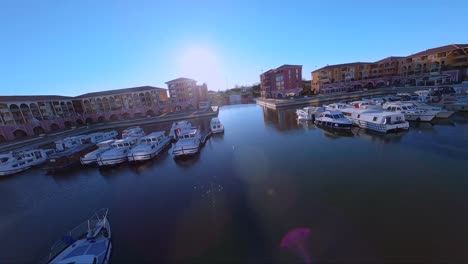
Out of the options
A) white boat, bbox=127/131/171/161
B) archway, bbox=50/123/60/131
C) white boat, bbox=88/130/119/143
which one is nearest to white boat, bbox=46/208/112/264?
white boat, bbox=127/131/171/161

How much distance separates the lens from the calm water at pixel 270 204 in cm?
750

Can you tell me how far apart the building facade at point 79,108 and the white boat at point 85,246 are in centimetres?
5475

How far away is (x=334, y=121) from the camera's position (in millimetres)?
24891

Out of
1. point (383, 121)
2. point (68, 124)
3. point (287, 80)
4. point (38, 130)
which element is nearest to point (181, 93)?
point (68, 124)

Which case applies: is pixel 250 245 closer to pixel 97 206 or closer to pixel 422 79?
pixel 97 206

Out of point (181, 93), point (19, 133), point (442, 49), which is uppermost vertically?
point (442, 49)

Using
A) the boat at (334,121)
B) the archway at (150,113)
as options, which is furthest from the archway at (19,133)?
the boat at (334,121)

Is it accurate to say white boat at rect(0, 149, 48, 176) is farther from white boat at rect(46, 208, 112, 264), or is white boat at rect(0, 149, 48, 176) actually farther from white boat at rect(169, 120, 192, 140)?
white boat at rect(46, 208, 112, 264)

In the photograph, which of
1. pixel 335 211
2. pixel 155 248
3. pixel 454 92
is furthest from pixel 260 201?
pixel 454 92

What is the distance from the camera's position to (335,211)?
9336 millimetres

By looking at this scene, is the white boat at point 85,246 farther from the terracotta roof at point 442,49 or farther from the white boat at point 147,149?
the terracotta roof at point 442,49

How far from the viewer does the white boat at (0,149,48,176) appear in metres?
20.5

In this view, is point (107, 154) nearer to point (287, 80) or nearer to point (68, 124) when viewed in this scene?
→ point (68, 124)

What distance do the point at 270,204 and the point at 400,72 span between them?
8795 centimetres
